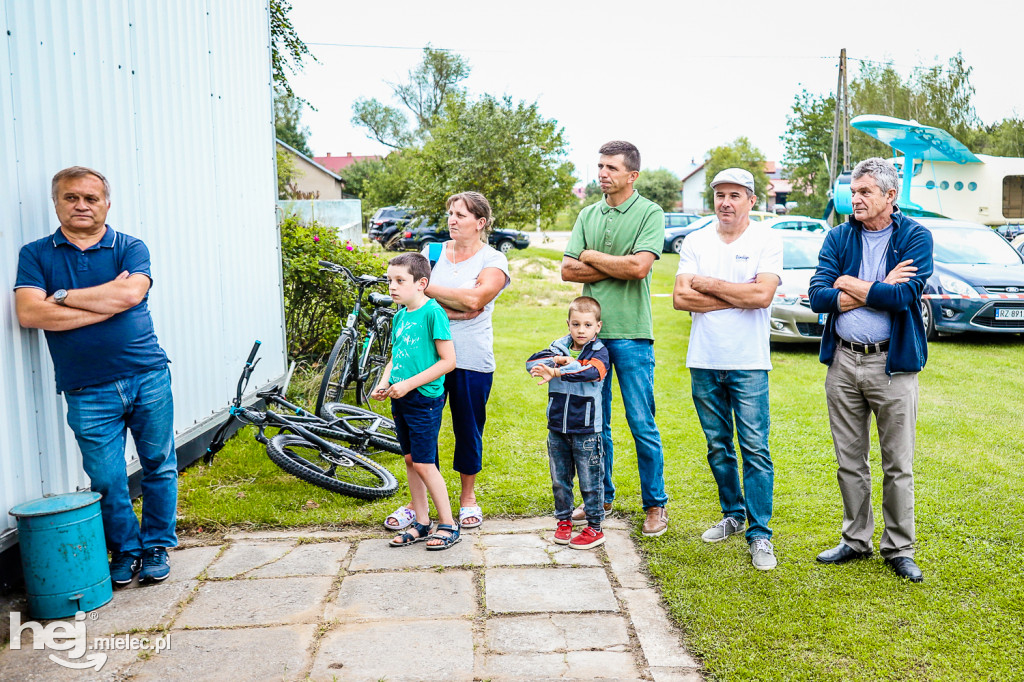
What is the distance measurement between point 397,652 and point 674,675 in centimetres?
107

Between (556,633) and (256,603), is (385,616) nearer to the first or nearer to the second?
(256,603)

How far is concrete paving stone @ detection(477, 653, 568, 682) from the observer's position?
3018 mm

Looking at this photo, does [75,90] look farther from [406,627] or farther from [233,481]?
[406,627]

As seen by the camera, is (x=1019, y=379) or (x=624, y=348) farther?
(x=1019, y=379)

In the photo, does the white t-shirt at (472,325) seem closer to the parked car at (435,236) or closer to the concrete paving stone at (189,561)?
the concrete paving stone at (189,561)

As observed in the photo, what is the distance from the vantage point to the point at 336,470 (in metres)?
5.46

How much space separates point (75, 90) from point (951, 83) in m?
46.6

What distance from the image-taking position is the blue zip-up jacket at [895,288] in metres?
3.68

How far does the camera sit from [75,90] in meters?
4.21

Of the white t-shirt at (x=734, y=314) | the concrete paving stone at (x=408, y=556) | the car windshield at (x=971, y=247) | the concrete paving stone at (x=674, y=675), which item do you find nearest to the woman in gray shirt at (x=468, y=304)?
the concrete paving stone at (x=408, y=556)

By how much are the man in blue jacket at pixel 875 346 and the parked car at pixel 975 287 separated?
7.32m

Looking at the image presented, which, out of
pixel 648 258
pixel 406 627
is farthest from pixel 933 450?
pixel 406 627

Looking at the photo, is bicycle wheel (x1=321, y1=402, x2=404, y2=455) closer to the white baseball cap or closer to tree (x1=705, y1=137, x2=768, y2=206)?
the white baseball cap

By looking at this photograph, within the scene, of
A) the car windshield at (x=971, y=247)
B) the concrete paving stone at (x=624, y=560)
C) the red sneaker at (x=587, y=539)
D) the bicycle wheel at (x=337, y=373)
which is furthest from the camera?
the car windshield at (x=971, y=247)
